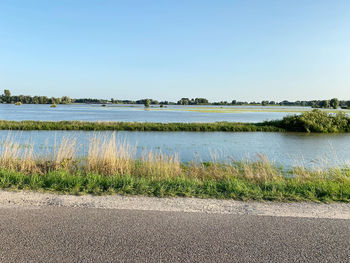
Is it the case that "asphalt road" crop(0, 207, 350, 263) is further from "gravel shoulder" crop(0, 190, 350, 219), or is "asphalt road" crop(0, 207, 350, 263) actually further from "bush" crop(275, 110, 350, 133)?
"bush" crop(275, 110, 350, 133)

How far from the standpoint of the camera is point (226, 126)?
37188 millimetres

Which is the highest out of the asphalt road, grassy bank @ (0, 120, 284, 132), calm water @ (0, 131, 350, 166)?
the asphalt road

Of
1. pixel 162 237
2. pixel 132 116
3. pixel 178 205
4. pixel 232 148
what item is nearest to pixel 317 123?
pixel 232 148

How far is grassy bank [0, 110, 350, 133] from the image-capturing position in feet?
111

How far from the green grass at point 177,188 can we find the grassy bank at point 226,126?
89.6 ft

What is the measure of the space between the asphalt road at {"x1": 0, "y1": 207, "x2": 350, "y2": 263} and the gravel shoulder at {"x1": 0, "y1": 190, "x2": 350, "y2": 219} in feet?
0.81

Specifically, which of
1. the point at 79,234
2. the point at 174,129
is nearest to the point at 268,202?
the point at 79,234

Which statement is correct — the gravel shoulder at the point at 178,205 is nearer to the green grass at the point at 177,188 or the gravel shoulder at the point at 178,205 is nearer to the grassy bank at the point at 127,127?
the green grass at the point at 177,188

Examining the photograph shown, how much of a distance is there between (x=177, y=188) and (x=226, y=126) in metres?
31.4

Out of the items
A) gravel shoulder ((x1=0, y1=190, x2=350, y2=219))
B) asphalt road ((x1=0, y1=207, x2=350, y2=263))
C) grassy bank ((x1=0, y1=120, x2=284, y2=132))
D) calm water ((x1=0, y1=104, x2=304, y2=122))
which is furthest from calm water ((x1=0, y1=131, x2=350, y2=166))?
calm water ((x1=0, y1=104, x2=304, y2=122))

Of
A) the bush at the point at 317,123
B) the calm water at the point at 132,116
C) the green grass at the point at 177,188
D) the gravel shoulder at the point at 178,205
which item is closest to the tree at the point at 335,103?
the calm water at the point at 132,116

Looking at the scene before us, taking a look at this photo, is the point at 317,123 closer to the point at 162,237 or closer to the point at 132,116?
the point at 162,237

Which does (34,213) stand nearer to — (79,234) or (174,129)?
(79,234)

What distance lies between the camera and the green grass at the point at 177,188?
6291 millimetres
